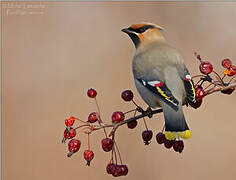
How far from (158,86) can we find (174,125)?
0.31 meters

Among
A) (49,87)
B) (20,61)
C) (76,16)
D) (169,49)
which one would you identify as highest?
(76,16)

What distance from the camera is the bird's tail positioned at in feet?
7.19

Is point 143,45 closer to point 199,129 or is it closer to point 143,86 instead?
point 143,86

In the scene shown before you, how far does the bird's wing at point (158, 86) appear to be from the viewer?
232cm

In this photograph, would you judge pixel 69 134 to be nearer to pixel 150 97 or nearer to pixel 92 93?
pixel 92 93

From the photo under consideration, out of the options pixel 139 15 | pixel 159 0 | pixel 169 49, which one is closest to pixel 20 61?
pixel 139 15

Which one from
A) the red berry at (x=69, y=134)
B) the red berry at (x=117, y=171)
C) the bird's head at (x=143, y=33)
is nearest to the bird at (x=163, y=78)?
the bird's head at (x=143, y=33)

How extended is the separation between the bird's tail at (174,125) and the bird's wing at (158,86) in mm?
39

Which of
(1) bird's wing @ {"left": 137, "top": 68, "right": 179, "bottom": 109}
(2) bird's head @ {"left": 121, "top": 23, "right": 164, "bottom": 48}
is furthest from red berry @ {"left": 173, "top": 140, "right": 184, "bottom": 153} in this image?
(2) bird's head @ {"left": 121, "top": 23, "right": 164, "bottom": 48}

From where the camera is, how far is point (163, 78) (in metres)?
2.44

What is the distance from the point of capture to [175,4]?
5.24 metres

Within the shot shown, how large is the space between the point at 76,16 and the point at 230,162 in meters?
2.88

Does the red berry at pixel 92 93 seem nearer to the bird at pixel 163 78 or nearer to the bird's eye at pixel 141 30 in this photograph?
the bird at pixel 163 78

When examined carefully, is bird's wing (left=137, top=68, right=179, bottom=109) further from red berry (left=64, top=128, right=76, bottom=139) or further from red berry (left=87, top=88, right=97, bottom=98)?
red berry (left=64, top=128, right=76, bottom=139)
